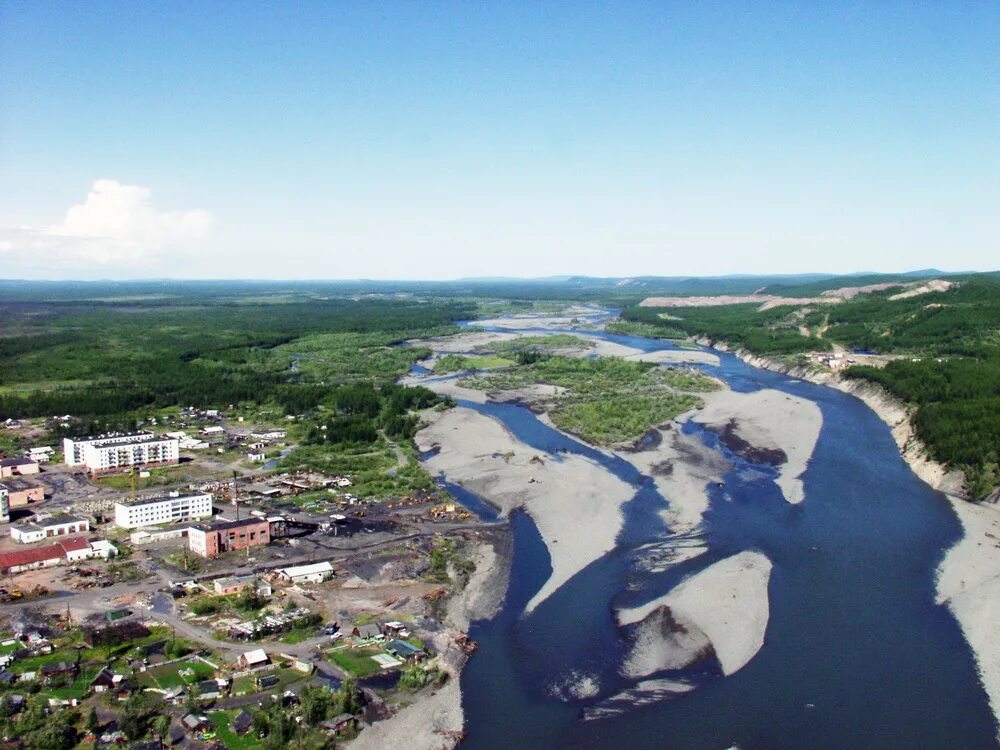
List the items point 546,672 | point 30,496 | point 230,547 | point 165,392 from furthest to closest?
point 165,392
point 30,496
point 230,547
point 546,672

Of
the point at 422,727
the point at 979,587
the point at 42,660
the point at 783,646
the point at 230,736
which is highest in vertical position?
the point at 42,660

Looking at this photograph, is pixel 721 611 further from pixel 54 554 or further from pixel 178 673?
pixel 54 554

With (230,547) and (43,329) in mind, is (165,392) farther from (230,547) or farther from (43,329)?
(43,329)

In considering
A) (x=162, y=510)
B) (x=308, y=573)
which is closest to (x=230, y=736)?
(x=308, y=573)

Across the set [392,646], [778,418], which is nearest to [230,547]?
[392,646]

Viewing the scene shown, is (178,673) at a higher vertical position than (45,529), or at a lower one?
lower

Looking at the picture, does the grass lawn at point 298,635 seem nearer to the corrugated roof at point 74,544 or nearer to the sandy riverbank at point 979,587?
the corrugated roof at point 74,544
